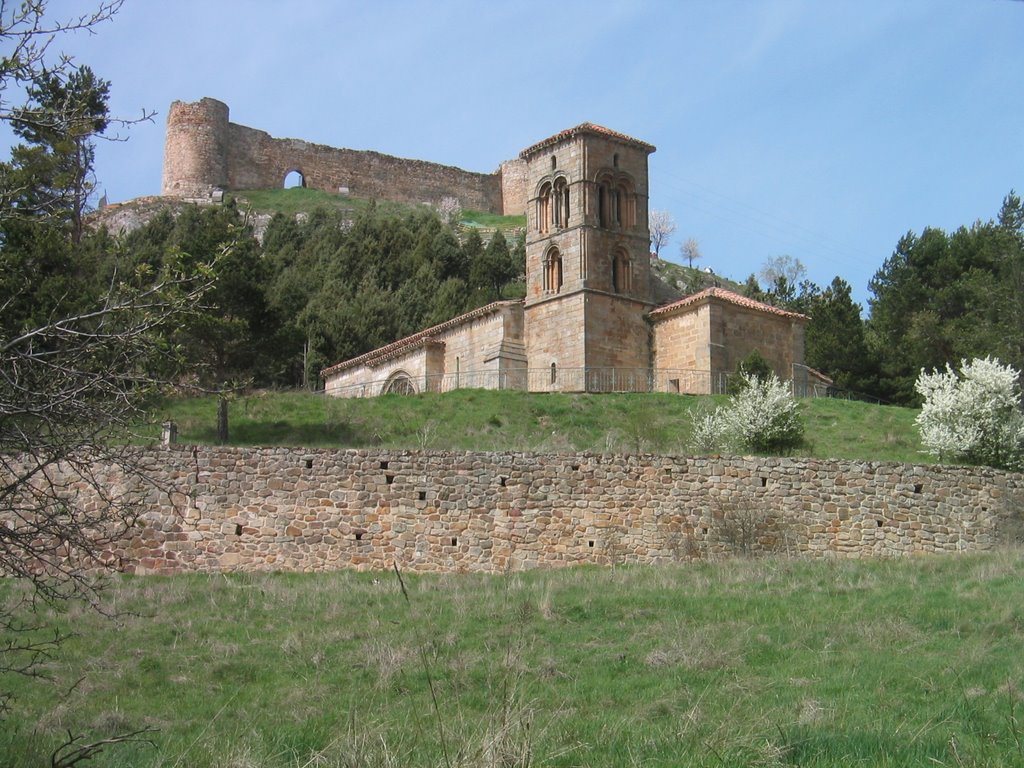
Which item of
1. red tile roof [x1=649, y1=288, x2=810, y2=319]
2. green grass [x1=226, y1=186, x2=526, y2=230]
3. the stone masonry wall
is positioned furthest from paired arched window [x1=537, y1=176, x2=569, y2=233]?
green grass [x1=226, y1=186, x2=526, y2=230]

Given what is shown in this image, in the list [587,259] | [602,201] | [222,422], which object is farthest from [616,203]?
[222,422]

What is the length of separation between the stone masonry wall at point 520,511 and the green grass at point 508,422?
216 inches

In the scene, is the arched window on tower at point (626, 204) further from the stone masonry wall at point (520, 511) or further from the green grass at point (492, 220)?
the green grass at point (492, 220)

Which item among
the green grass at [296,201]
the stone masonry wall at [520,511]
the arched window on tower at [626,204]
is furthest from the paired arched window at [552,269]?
the green grass at [296,201]

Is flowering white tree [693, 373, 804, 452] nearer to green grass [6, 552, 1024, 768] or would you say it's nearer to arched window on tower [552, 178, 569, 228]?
green grass [6, 552, 1024, 768]

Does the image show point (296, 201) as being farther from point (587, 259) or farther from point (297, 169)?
point (587, 259)

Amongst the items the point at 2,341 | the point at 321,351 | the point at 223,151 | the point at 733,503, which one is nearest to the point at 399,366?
the point at 321,351

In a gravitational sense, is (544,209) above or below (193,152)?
below

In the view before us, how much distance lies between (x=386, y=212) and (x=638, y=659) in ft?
187

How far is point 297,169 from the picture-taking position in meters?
70.5

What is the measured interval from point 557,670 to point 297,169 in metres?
64.3

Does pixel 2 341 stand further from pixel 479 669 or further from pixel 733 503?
pixel 733 503

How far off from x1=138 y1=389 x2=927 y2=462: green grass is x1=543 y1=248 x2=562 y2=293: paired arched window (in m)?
6.26

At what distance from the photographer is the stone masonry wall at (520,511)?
16016mm
